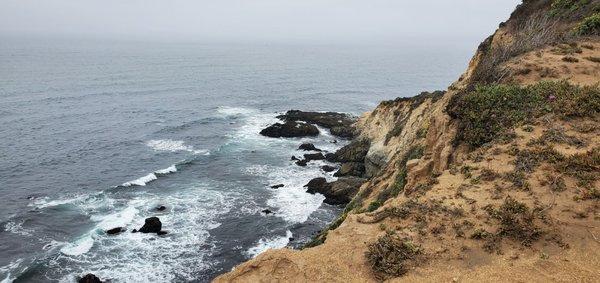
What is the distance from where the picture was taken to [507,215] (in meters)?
11.5

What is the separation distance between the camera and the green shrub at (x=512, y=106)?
15172 millimetres

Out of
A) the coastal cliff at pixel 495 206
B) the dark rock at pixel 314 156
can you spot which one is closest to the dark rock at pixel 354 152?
the dark rock at pixel 314 156

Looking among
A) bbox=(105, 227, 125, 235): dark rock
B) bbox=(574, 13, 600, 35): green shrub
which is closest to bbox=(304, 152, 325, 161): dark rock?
bbox=(105, 227, 125, 235): dark rock

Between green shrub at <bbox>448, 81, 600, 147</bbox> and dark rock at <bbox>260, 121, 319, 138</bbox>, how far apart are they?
149ft

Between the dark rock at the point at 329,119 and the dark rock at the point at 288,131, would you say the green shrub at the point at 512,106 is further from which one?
the dark rock at the point at 329,119

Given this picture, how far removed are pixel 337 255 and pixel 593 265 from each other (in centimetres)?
610

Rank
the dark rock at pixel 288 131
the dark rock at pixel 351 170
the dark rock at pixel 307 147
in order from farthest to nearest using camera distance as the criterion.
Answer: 1. the dark rock at pixel 288 131
2. the dark rock at pixel 307 147
3. the dark rock at pixel 351 170

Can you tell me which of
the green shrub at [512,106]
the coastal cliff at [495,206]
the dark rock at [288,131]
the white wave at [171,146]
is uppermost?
the green shrub at [512,106]

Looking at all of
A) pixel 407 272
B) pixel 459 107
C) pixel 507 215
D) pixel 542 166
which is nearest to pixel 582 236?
pixel 507 215

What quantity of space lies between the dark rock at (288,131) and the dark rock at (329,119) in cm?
377

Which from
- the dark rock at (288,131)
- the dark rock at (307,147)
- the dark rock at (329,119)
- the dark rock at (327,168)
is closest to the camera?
the dark rock at (327,168)

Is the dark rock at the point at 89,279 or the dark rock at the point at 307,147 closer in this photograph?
the dark rock at the point at 89,279

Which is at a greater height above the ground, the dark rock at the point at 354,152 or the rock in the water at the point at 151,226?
the dark rock at the point at 354,152

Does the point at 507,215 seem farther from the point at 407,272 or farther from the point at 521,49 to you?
the point at 521,49
